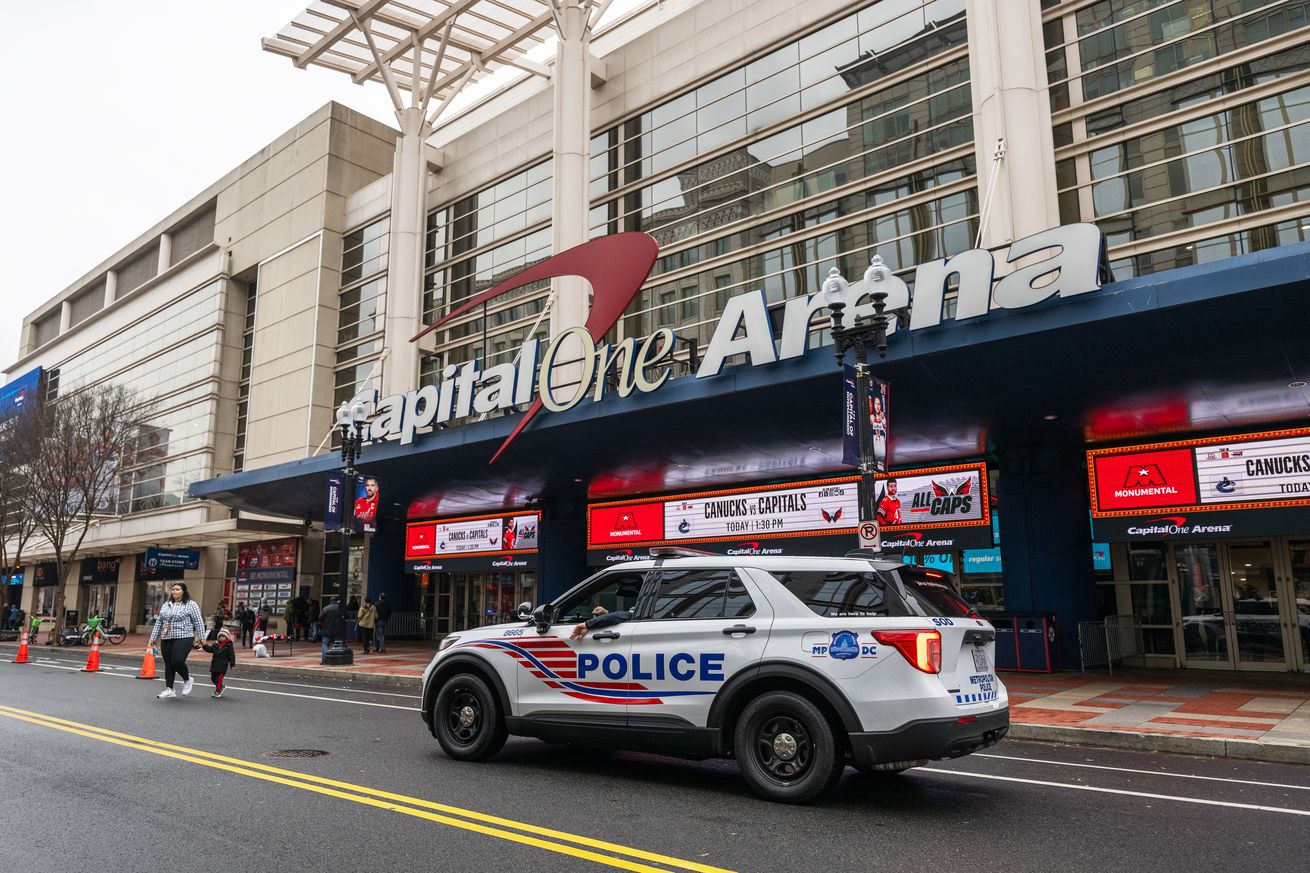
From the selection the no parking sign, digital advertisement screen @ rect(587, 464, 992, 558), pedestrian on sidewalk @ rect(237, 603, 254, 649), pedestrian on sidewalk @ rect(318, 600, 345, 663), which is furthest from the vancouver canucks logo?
pedestrian on sidewalk @ rect(237, 603, 254, 649)

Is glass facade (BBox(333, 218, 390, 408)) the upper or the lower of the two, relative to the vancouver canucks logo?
upper

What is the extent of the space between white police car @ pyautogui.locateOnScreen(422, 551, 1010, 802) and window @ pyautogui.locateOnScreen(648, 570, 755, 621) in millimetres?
12

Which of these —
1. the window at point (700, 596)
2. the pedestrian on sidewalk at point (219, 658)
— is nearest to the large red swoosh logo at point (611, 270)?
the pedestrian on sidewalk at point (219, 658)

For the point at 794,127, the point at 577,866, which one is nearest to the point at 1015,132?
the point at 794,127

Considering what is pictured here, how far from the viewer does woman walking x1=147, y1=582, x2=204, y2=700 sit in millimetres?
14297

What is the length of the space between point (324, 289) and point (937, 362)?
3103 centimetres

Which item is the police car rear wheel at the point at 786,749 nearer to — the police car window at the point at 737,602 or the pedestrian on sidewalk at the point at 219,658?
the police car window at the point at 737,602

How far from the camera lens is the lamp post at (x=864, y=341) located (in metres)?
12.5

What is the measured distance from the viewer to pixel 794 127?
2412 cm

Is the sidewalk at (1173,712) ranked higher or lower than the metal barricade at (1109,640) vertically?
lower

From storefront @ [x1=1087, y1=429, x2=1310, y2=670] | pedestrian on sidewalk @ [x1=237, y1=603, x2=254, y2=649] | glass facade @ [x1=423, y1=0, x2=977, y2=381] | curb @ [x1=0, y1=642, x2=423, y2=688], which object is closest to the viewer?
storefront @ [x1=1087, y1=429, x2=1310, y2=670]

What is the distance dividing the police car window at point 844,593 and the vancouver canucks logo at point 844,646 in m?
0.17

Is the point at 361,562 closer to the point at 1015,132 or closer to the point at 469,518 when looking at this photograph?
the point at 469,518

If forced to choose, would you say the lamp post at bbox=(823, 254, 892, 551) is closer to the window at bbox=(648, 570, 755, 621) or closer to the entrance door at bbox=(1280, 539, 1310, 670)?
the window at bbox=(648, 570, 755, 621)
